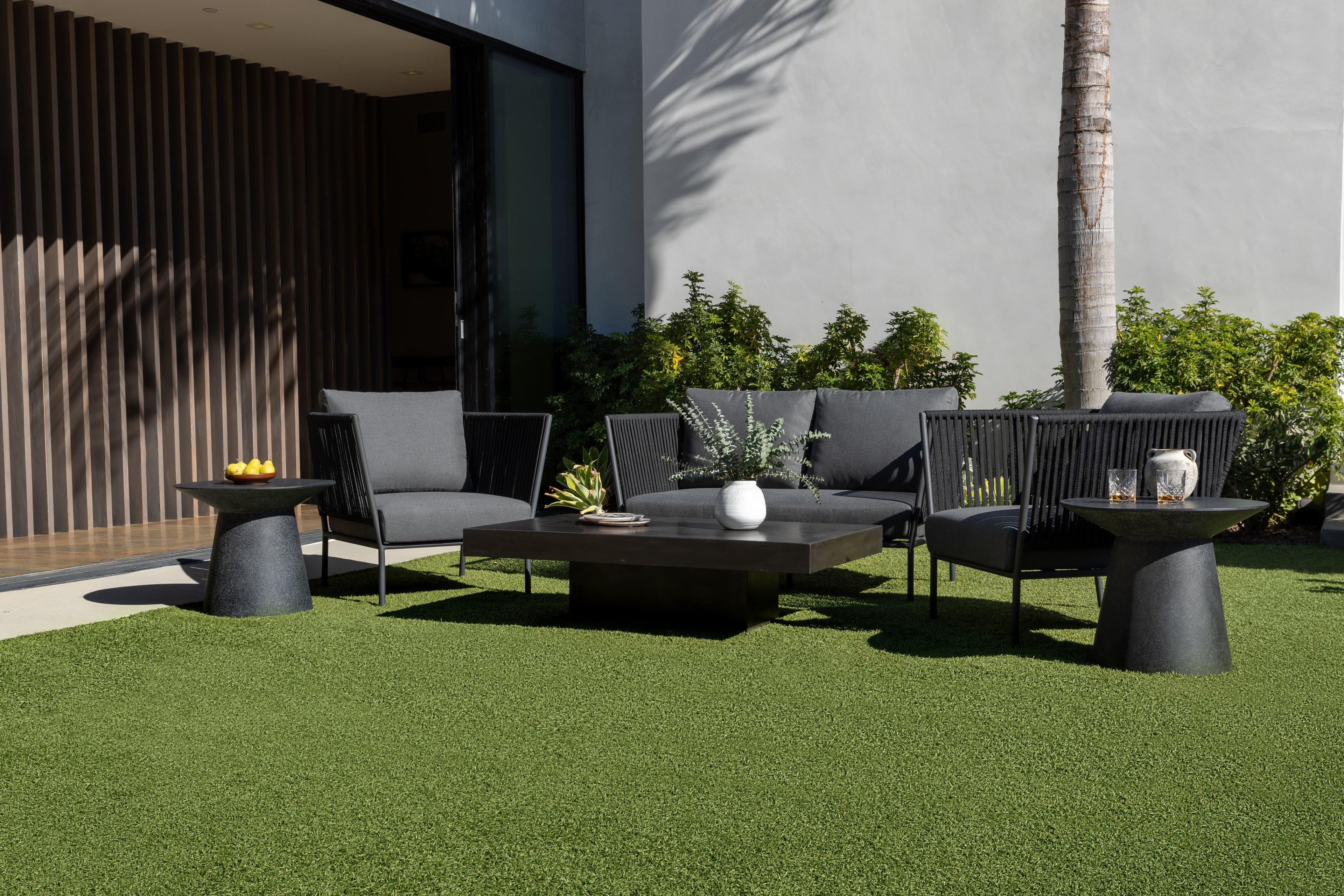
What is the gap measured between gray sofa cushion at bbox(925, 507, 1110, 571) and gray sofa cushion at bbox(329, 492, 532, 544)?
5.41ft

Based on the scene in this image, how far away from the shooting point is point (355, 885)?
78.7 inches

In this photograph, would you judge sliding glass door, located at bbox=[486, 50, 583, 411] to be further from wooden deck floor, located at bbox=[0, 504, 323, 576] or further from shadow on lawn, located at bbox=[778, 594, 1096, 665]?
shadow on lawn, located at bbox=[778, 594, 1096, 665]

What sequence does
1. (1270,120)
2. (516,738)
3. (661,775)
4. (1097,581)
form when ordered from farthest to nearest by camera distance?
(1270,120)
(1097,581)
(516,738)
(661,775)

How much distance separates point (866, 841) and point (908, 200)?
5.89m

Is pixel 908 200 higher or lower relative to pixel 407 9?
lower

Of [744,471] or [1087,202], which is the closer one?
[744,471]

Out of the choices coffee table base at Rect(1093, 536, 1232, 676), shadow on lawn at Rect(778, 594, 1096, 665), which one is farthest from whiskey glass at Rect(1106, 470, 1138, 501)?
shadow on lawn at Rect(778, 594, 1096, 665)

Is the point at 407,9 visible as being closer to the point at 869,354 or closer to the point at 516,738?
the point at 869,354

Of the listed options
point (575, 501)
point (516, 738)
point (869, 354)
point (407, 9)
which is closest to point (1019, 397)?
point (869, 354)

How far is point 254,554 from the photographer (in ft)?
14.4

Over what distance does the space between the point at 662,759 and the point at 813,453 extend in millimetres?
2914

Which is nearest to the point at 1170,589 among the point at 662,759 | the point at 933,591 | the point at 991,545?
the point at 991,545

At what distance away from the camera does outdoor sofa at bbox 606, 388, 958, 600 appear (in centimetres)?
485

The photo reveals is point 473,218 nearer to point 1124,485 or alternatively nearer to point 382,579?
point 382,579
